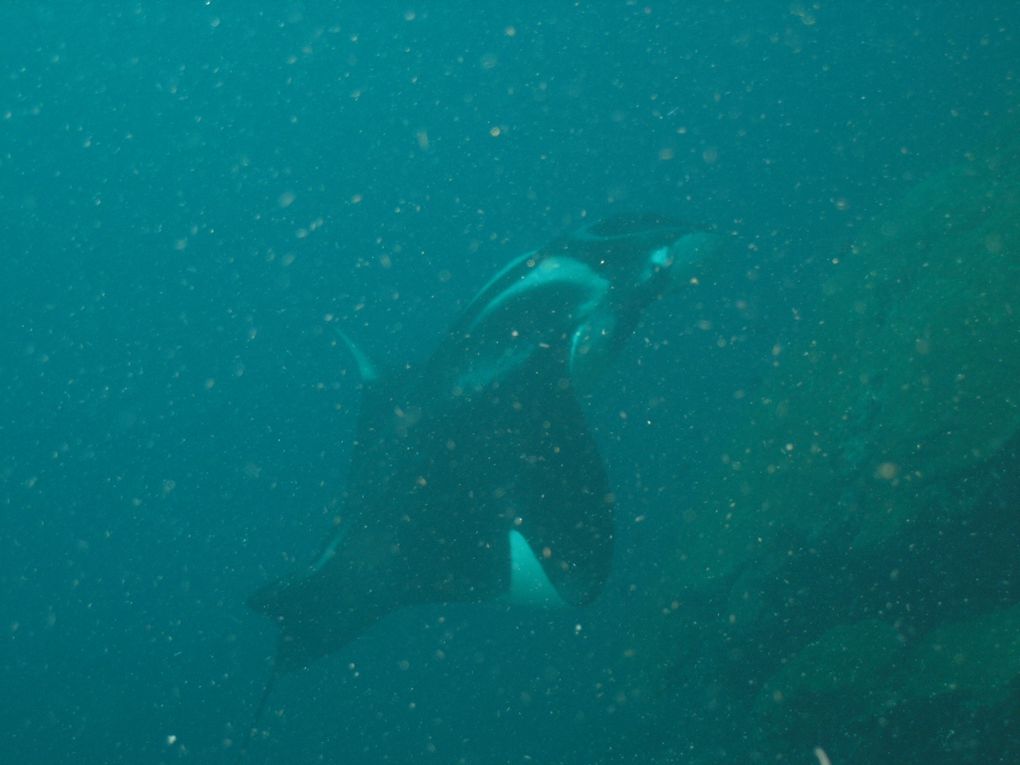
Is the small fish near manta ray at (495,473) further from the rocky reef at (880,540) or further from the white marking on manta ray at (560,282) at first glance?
the rocky reef at (880,540)

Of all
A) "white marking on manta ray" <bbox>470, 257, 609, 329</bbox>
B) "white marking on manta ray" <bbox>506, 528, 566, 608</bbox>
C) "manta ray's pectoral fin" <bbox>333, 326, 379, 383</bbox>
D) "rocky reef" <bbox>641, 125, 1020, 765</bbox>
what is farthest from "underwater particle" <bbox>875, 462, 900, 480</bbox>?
"manta ray's pectoral fin" <bbox>333, 326, 379, 383</bbox>

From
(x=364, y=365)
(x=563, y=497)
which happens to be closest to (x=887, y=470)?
(x=563, y=497)

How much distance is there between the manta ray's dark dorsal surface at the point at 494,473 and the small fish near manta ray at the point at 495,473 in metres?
0.01

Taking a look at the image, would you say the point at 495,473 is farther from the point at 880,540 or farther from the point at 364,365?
the point at 880,540

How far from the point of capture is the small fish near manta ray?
15.6 ft

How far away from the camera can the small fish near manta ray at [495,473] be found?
4.76m

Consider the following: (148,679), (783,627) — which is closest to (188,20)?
(148,679)

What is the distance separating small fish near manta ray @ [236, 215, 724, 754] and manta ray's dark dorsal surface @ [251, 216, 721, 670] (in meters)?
0.01

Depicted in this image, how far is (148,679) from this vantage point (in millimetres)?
14383

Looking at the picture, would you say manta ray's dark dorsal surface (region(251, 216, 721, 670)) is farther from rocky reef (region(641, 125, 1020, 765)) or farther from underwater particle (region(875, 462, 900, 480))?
underwater particle (region(875, 462, 900, 480))

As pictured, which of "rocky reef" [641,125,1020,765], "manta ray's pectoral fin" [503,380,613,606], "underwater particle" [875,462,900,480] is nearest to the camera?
"rocky reef" [641,125,1020,765]

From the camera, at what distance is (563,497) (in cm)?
492

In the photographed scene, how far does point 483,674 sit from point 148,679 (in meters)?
9.87

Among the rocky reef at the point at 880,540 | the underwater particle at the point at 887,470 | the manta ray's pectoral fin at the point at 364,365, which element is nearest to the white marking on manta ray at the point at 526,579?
the rocky reef at the point at 880,540
